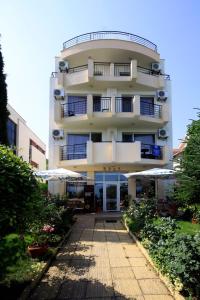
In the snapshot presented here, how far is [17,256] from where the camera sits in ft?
17.2

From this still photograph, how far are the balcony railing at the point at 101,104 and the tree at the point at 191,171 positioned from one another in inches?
541

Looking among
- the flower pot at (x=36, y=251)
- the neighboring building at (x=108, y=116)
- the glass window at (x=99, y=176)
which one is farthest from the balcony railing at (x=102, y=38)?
the flower pot at (x=36, y=251)

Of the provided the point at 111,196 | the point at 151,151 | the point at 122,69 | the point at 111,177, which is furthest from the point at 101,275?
the point at 122,69

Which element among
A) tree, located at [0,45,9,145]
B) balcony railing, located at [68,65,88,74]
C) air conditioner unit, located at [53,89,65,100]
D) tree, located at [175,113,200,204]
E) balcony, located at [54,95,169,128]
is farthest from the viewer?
balcony railing, located at [68,65,88,74]

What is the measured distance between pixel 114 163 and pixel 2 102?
10906mm

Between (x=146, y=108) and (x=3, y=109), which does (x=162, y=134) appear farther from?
(x=3, y=109)

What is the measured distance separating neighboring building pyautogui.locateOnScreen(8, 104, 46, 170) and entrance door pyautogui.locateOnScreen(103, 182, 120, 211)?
7043mm

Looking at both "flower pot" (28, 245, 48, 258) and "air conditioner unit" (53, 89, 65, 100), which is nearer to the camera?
"flower pot" (28, 245, 48, 258)

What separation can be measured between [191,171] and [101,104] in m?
15.9

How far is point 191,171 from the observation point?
43.5ft

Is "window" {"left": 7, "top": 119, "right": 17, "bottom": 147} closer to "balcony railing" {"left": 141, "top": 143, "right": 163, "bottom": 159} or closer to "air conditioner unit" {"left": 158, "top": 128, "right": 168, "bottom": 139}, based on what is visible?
"balcony railing" {"left": 141, "top": 143, "right": 163, "bottom": 159}

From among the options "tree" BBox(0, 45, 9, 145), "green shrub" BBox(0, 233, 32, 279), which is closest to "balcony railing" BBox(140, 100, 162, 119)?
"tree" BBox(0, 45, 9, 145)

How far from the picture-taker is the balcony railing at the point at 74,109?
2781cm

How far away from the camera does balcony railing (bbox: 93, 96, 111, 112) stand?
27.8 m
